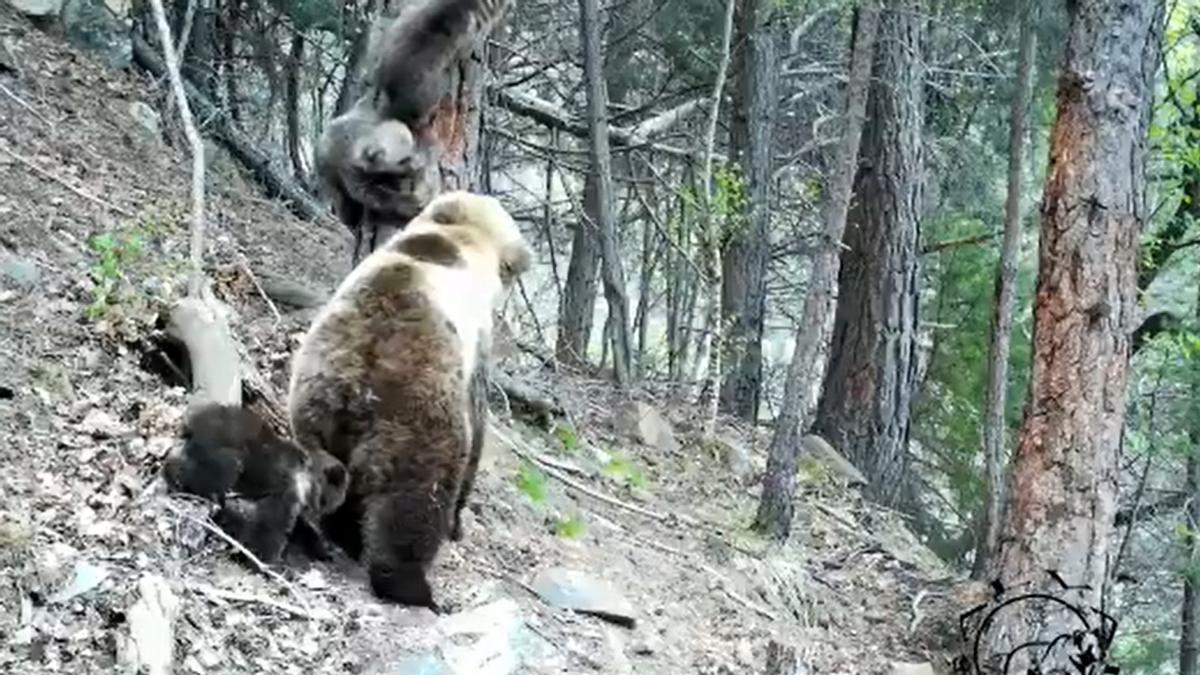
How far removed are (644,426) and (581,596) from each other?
4.40 metres

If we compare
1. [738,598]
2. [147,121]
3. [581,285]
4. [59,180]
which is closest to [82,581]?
[738,598]

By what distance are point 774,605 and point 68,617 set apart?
5.06 m

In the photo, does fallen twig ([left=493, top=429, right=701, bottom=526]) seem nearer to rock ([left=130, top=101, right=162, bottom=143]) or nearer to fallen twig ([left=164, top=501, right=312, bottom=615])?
fallen twig ([left=164, top=501, right=312, bottom=615])

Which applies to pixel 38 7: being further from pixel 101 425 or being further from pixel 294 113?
pixel 101 425

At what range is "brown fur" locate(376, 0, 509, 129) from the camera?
7.32m

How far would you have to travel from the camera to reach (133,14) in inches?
521

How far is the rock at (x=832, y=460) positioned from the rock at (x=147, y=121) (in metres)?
6.12

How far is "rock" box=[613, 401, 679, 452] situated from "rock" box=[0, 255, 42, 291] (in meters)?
4.93

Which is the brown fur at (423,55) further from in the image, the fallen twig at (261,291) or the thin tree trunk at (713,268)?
the thin tree trunk at (713,268)

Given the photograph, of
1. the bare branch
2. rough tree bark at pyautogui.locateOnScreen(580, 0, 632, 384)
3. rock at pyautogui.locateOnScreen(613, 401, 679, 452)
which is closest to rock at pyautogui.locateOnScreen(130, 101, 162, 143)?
rough tree bark at pyautogui.locateOnScreen(580, 0, 632, 384)

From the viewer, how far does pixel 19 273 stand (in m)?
7.73

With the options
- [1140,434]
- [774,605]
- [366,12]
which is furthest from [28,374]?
[1140,434]

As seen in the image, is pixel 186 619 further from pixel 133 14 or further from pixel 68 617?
pixel 133 14

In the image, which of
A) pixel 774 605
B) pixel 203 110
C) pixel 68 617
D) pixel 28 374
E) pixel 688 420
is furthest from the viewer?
pixel 203 110
